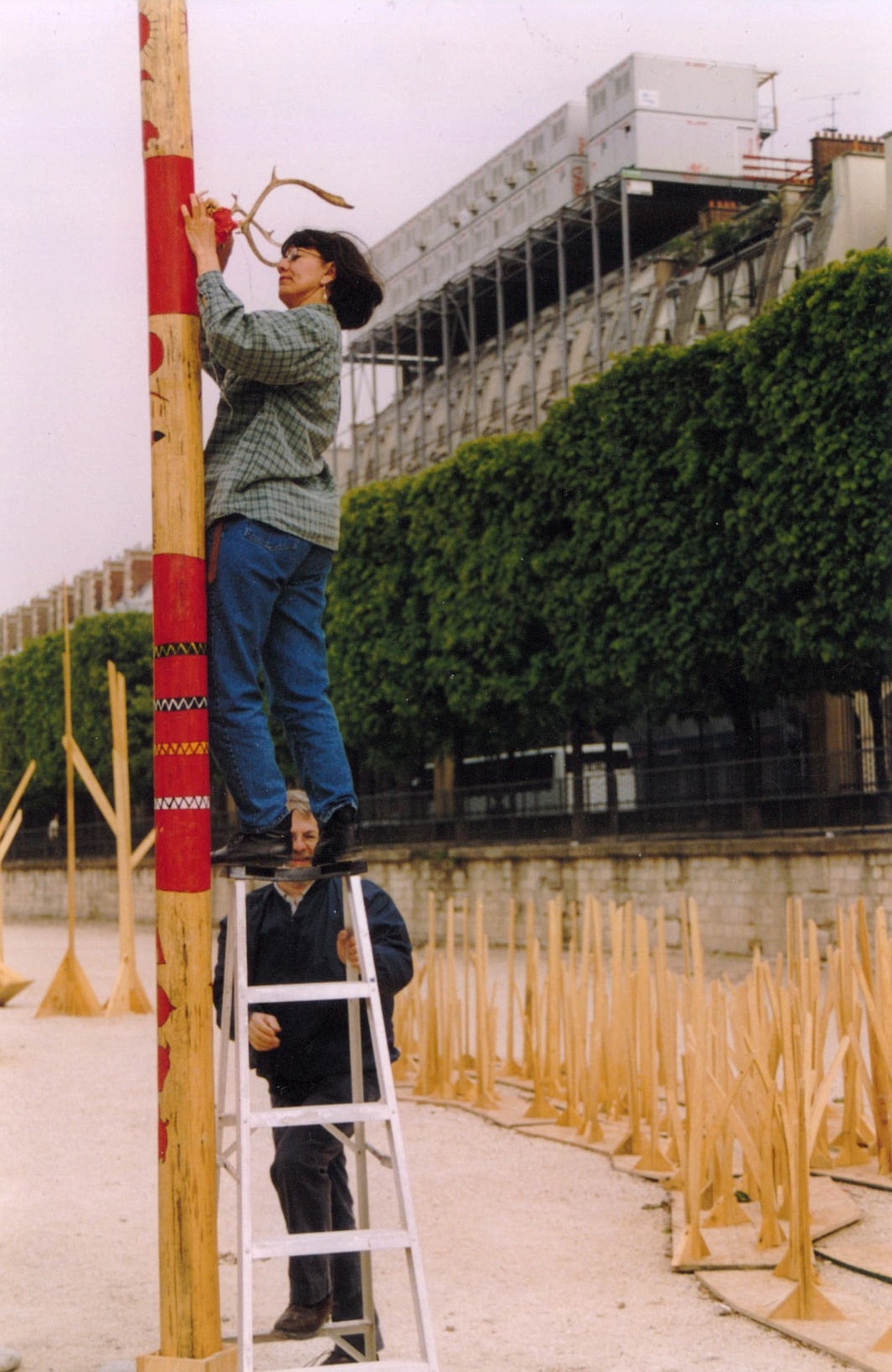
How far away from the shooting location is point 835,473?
835 inches

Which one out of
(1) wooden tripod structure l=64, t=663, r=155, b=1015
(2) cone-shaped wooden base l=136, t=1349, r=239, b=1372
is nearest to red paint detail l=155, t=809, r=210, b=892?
(2) cone-shaped wooden base l=136, t=1349, r=239, b=1372

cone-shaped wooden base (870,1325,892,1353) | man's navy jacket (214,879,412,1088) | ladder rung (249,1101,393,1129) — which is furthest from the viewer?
cone-shaped wooden base (870,1325,892,1353)

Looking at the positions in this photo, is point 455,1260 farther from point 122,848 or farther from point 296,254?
point 122,848

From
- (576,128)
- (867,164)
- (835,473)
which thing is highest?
(576,128)

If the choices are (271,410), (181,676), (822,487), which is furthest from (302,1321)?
(822,487)

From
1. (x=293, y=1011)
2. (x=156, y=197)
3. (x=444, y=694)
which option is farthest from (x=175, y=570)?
(x=444, y=694)

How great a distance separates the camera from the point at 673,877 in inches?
873

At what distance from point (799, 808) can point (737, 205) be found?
18.4 metres

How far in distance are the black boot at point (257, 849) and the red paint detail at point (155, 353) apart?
1.03 meters

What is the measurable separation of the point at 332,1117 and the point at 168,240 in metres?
1.91

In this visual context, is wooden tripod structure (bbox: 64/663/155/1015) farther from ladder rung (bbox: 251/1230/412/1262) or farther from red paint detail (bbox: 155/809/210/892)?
ladder rung (bbox: 251/1230/412/1262)

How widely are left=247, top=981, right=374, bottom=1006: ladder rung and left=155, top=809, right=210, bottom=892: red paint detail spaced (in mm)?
271

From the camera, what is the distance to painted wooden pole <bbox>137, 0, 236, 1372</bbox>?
3.86 meters

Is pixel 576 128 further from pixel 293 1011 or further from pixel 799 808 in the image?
pixel 293 1011
